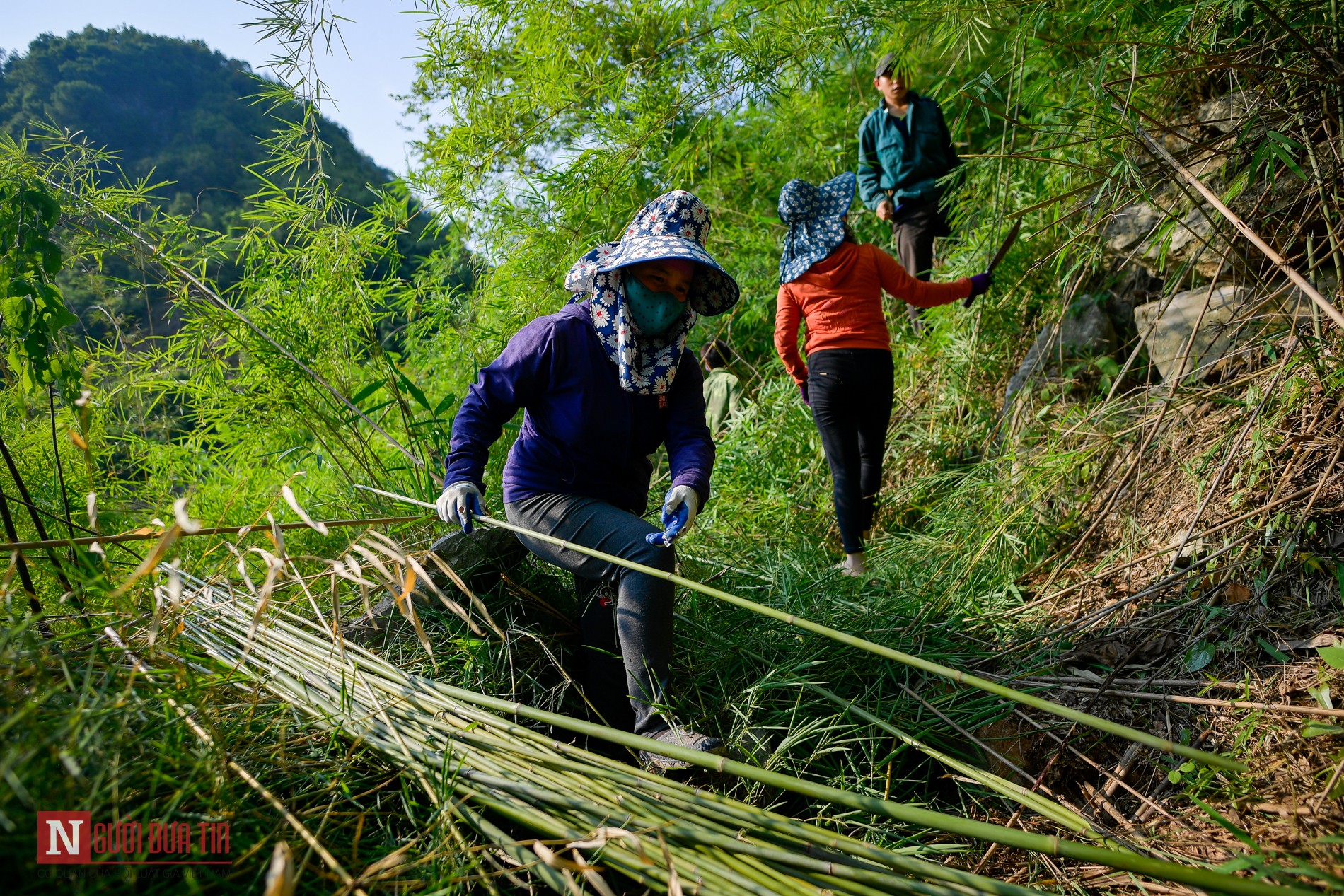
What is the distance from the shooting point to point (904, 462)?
391cm

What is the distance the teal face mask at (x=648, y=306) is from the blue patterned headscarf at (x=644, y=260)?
0.02 m

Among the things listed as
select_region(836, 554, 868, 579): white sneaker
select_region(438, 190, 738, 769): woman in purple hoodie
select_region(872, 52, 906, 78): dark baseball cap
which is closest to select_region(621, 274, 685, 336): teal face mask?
select_region(438, 190, 738, 769): woman in purple hoodie

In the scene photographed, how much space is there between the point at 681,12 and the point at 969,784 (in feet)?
11.3

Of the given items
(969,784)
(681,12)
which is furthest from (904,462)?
(681,12)

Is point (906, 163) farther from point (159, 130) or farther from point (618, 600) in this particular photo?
point (159, 130)

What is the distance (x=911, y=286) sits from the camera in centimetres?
327

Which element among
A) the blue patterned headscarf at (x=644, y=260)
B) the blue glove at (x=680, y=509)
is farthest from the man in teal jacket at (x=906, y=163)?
the blue glove at (x=680, y=509)

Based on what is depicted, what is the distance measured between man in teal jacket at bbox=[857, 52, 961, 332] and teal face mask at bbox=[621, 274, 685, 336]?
240cm

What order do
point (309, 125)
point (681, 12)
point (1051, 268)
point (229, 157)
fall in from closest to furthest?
point (309, 125) → point (681, 12) → point (1051, 268) → point (229, 157)

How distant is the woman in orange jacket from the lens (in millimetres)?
3176

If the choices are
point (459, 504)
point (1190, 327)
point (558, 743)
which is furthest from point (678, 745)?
point (1190, 327)

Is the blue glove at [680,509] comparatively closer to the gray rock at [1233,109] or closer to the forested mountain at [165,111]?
the gray rock at [1233,109]

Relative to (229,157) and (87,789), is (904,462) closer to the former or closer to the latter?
(87,789)

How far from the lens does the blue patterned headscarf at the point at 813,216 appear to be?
320 centimetres
